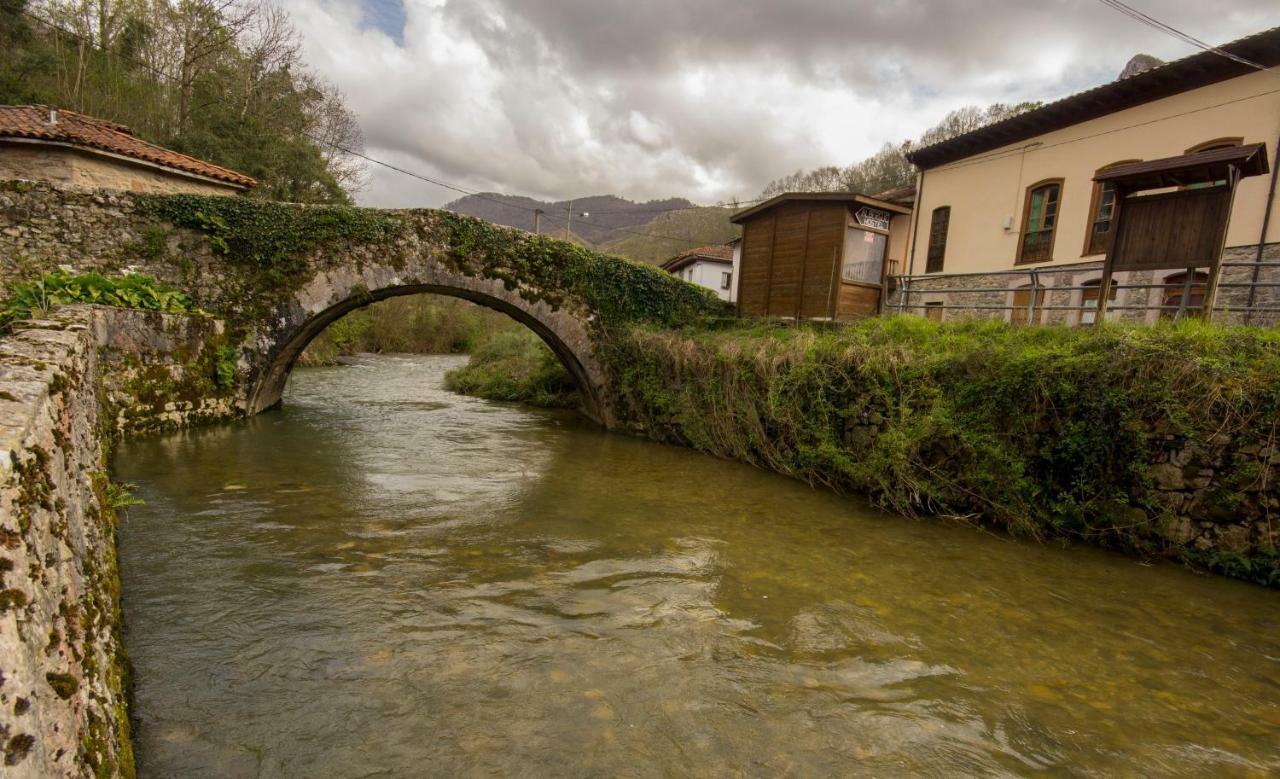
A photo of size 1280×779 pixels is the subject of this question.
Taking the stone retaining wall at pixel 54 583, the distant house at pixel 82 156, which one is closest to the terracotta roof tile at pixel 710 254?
the distant house at pixel 82 156

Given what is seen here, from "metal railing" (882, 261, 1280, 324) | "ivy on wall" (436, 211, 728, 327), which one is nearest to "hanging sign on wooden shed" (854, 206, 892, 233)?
"metal railing" (882, 261, 1280, 324)

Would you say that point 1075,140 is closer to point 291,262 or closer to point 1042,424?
point 1042,424

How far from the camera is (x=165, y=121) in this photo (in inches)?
761

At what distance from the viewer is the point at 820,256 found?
13.5 m

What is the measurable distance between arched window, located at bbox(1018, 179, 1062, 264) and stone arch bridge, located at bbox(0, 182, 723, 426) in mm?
10142

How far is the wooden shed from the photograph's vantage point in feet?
43.5

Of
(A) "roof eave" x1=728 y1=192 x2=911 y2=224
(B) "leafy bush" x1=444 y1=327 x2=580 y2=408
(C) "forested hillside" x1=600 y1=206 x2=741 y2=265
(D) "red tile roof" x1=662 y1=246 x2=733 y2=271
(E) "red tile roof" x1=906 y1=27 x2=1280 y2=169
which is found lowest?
(B) "leafy bush" x1=444 y1=327 x2=580 y2=408

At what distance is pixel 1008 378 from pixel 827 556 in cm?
302

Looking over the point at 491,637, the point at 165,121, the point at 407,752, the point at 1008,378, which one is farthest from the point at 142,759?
A: the point at 165,121

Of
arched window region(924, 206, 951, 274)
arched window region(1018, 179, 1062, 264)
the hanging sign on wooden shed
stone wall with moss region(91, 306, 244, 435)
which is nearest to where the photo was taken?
stone wall with moss region(91, 306, 244, 435)

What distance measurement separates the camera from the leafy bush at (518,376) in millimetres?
15844

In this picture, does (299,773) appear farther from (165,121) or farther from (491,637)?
(165,121)

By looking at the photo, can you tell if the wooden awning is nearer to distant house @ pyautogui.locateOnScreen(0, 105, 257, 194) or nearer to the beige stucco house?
the beige stucco house

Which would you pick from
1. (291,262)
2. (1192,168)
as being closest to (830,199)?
(1192,168)
